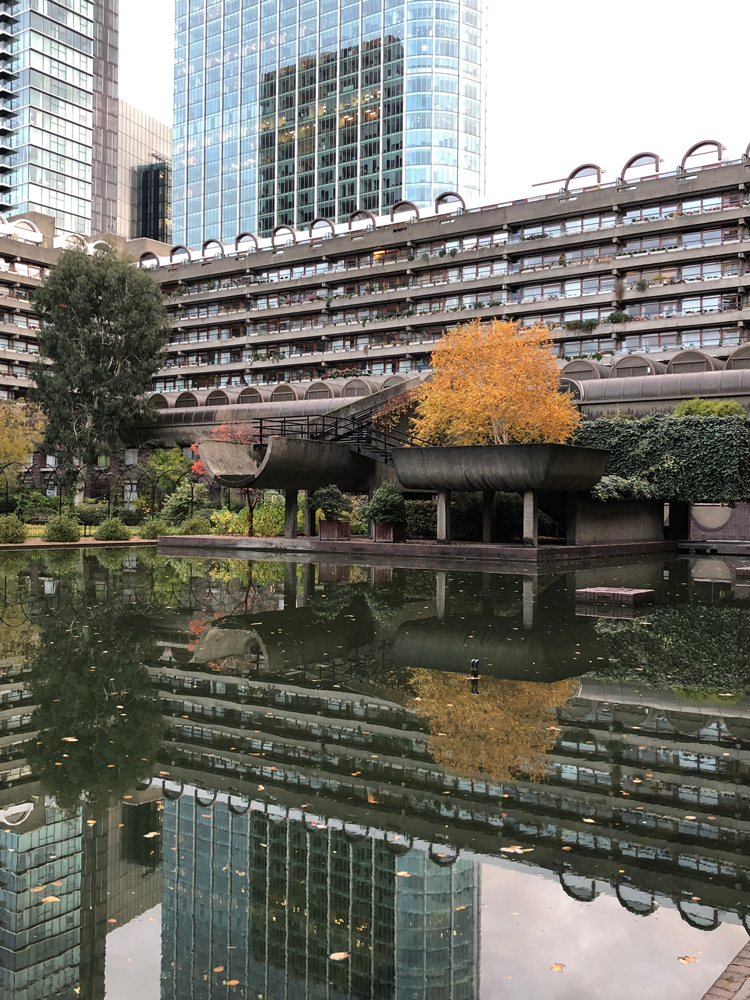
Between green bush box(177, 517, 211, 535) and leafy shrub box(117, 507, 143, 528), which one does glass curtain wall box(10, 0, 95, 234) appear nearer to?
leafy shrub box(117, 507, 143, 528)

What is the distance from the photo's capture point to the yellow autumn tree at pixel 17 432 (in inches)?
2221

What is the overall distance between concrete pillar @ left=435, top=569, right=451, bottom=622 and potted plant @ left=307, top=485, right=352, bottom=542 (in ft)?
33.9

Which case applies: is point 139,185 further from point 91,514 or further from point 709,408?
point 709,408

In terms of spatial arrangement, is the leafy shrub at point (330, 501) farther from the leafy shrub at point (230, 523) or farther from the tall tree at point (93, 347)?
the tall tree at point (93, 347)

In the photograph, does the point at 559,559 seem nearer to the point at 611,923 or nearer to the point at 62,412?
the point at 611,923

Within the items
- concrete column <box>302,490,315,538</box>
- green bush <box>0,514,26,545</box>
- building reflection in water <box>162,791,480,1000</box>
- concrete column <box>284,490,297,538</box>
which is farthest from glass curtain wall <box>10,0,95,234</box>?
building reflection in water <box>162,791,480,1000</box>

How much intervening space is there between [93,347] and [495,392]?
131 feet

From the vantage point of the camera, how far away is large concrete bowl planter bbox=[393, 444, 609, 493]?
3130 cm

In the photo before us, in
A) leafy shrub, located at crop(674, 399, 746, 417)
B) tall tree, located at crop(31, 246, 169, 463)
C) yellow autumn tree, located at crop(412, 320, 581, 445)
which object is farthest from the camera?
tall tree, located at crop(31, 246, 169, 463)

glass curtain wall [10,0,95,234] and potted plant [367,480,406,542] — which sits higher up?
glass curtain wall [10,0,95,234]

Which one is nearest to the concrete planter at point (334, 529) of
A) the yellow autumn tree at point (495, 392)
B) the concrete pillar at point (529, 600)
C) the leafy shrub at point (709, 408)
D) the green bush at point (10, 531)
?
the yellow autumn tree at point (495, 392)

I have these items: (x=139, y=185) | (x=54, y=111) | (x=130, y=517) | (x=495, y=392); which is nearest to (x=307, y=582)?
(x=495, y=392)

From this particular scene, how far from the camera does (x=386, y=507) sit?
121 feet

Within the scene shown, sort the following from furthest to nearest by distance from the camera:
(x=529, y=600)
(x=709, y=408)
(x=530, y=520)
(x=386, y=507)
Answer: (x=709, y=408), (x=386, y=507), (x=530, y=520), (x=529, y=600)
